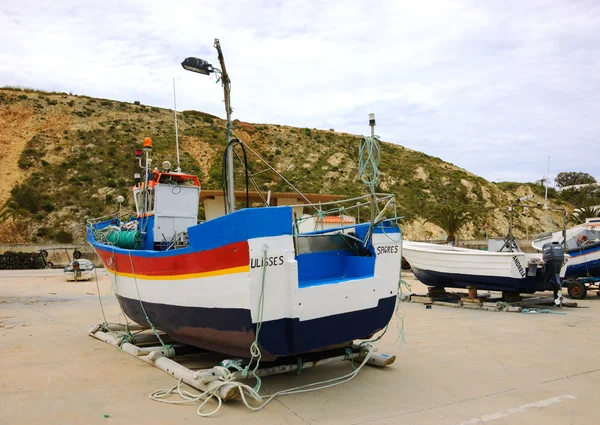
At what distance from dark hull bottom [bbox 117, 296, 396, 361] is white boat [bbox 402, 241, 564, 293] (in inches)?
285

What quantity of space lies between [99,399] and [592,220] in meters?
16.6

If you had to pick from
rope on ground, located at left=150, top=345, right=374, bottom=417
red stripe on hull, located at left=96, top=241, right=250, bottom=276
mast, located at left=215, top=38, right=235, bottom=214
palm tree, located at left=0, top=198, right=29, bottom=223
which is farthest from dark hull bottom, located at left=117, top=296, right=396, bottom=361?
palm tree, located at left=0, top=198, right=29, bottom=223

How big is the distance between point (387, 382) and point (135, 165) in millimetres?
44084

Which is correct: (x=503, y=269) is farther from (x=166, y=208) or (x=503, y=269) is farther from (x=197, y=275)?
(x=197, y=275)

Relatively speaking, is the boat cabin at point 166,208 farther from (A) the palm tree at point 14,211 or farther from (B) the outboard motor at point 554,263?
(A) the palm tree at point 14,211

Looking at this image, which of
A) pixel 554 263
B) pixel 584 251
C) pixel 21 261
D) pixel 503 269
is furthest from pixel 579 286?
pixel 21 261

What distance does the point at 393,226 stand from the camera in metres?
5.86

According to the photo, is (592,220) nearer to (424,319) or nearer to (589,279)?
(589,279)

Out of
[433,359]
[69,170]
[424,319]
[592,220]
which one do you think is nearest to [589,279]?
[592,220]

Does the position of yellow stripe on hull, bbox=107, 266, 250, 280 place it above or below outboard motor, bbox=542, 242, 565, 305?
above

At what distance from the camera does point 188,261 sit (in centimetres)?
549

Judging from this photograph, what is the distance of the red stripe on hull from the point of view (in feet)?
15.5

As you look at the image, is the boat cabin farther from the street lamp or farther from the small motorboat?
the small motorboat

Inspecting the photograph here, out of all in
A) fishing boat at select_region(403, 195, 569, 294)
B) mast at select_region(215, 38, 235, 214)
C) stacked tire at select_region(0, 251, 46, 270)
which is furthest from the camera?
stacked tire at select_region(0, 251, 46, 270)
